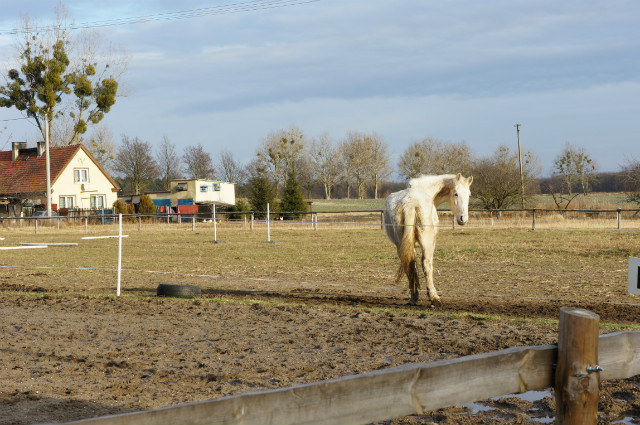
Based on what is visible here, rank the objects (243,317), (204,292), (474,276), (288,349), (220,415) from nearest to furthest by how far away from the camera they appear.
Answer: (220,415), (288,349), (243,317), (204,292), (474,276)

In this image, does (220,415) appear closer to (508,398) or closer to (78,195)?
(508,398)

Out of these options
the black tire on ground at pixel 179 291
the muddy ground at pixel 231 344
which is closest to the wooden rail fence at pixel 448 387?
the muddy ground at pixel 231 344

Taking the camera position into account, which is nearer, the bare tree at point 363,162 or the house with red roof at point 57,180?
the house with red roof at point 57,180

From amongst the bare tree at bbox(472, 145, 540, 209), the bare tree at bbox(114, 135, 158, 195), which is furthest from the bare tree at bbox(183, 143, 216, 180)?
the bare tree at bbox(472, 145, 540, 209)

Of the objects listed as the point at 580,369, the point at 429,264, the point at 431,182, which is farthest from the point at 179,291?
the point at 580,369

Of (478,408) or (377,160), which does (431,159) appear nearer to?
(377,160)

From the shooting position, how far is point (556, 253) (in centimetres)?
1747

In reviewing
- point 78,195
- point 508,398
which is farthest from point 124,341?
point 78,195

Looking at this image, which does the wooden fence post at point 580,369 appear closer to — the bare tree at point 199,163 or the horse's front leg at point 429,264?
the horse's front leg at point 429,264

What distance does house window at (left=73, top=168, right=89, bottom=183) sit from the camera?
166 feet

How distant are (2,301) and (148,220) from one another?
103 ft

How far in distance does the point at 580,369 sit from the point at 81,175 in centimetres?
5296

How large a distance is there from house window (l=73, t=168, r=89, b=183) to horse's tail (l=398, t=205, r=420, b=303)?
46891 millimetres

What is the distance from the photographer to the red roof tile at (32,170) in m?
48.9
